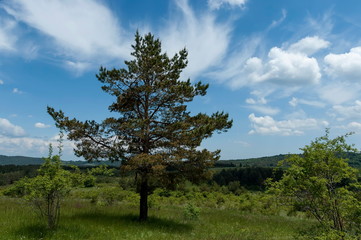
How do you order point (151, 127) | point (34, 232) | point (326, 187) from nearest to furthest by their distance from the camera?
point (326, 187), point (34, 232), point (151, 127)

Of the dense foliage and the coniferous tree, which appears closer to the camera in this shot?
the dense foliage

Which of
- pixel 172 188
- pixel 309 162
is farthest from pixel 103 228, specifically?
pixel 309 162

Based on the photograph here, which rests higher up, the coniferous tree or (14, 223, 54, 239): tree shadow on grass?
the coniferous tree

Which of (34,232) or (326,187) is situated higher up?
(326,187)

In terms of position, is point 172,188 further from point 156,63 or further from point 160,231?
point 156,63

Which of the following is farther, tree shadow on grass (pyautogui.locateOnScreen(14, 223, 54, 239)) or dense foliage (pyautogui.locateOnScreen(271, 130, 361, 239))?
tree shadow on grass (pyautogui.locateOnScreen(14, 223, 54, 239))

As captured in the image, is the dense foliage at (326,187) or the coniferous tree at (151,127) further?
the coniferous tree at (151,127)

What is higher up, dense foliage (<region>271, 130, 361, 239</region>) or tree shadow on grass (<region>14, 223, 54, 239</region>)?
dense foliage (<region>271, 130, 361, 239</region>)

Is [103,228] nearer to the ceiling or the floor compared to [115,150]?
nearer to the floor

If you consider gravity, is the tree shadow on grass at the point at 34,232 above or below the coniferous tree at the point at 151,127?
below

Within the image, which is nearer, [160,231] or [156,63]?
[160,231]

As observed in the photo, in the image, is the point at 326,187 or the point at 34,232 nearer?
the point at 326,187

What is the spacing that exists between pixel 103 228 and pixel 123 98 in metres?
8.33

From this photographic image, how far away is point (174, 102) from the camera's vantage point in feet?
56.2
